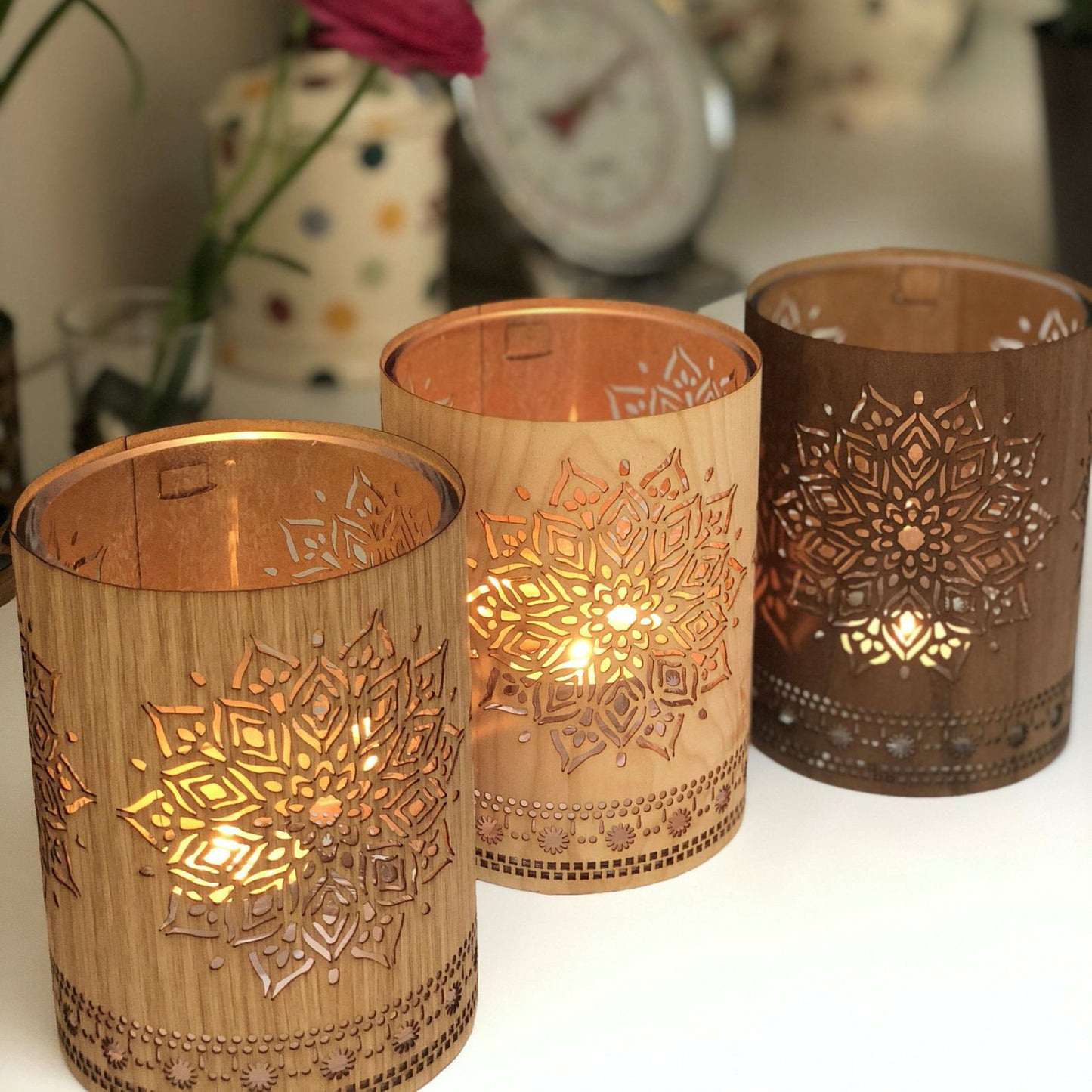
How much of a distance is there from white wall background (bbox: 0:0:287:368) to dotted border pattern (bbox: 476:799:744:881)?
0.64 metres

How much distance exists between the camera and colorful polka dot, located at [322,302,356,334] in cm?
110

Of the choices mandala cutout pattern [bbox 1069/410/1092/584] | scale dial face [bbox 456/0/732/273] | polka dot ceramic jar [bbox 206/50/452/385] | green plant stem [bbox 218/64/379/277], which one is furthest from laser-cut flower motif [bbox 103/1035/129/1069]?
scale dial face [bbox 456/0/732/273]

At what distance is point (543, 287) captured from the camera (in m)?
1.28

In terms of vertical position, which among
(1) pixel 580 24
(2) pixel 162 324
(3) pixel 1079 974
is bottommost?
(3) pixel 1079 974

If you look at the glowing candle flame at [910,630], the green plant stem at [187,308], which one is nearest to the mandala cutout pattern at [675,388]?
the glowing candle flame at [910,630]

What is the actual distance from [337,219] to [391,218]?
35 mm

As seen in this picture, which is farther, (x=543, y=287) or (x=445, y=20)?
(x=543, y=287)

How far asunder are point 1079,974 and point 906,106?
110cm

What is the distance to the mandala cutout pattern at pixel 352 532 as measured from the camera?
53cm

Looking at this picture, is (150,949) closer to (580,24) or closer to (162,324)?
(162,324)

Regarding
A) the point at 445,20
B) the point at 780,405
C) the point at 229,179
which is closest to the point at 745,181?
the point at 229,179

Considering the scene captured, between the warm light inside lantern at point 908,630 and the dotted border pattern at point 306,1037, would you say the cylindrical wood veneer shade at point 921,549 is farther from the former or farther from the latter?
the dotted border pattern at point 306,1037

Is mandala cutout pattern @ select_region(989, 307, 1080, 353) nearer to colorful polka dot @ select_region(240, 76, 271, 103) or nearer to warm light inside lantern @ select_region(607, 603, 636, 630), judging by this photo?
warm light inside lantern @ select_region(607, 603, 636, 630)

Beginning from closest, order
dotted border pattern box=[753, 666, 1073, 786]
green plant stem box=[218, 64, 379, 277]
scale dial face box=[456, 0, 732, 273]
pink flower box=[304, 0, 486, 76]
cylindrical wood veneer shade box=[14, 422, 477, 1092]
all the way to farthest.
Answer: cylindrical wood veneer shade box=[14, 422, 477, 1092] < dotted border pattern box=[753, 666, 1073, 786] < pink flower box=[304, 0, 486, 76] < green plant stem box=[218, 64, 379, 277] < scale dial face box=[456, 0, 732, 273]
